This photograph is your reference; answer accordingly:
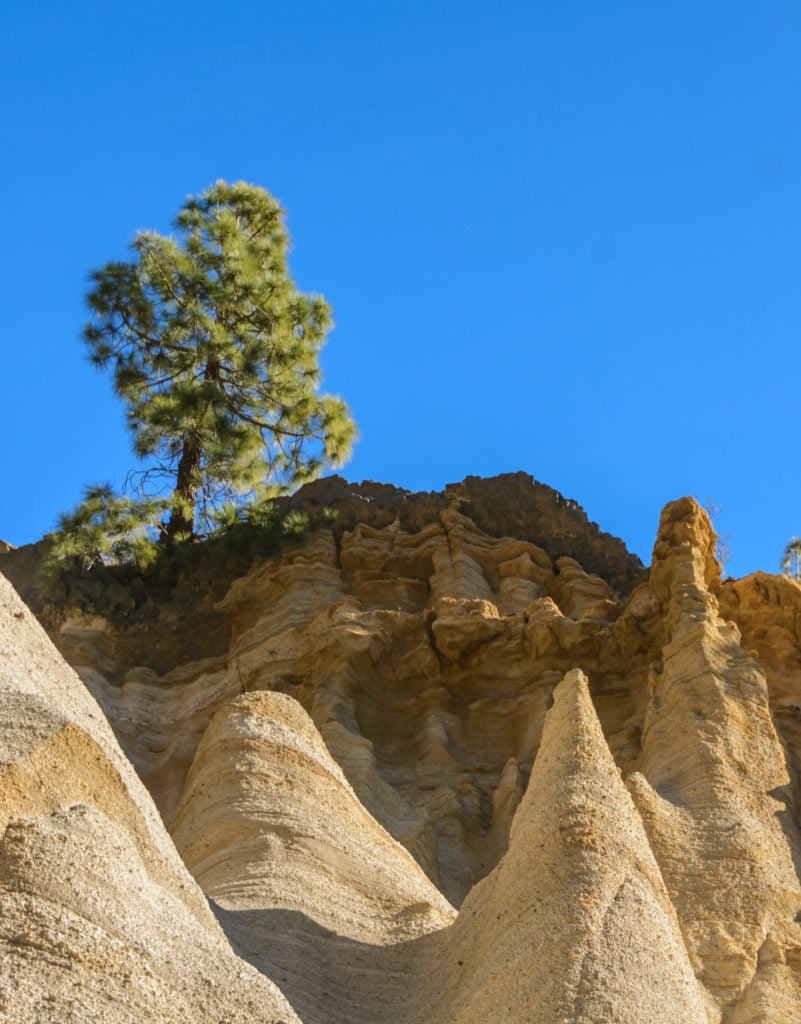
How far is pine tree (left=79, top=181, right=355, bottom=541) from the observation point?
842 inches

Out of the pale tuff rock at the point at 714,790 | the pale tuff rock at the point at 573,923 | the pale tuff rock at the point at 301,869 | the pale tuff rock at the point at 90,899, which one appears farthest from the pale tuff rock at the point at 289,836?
the pale tuff rock at the point at 714,790

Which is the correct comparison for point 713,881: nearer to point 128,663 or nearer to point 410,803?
point 410,803

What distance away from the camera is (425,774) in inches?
617

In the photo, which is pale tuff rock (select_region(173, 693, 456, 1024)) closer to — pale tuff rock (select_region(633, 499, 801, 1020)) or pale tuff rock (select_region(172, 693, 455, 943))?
pale tuff rock (select_region(172, 693, 455, 943))

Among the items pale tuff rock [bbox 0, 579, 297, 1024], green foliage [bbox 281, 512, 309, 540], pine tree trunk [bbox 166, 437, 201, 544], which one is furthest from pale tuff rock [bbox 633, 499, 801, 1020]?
pine tree trunk [bbox 166, 437, 201, 544]

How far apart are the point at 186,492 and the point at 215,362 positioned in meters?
1.91

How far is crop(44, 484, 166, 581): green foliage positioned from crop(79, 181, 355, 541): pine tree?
23.5 inches

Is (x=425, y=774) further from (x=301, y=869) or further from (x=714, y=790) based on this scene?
(x=301, y=869)

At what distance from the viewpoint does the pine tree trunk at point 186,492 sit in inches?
830

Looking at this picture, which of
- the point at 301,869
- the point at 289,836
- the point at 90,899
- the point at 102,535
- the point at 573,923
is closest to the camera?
the point at 90,899

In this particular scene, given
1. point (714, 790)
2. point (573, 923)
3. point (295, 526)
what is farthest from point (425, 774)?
point (573, 923)

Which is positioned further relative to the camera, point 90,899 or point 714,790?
point 714,790

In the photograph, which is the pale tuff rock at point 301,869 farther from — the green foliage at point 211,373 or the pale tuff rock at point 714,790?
the green foliage at point 211,373

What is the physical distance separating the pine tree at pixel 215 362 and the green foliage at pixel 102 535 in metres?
0.60
